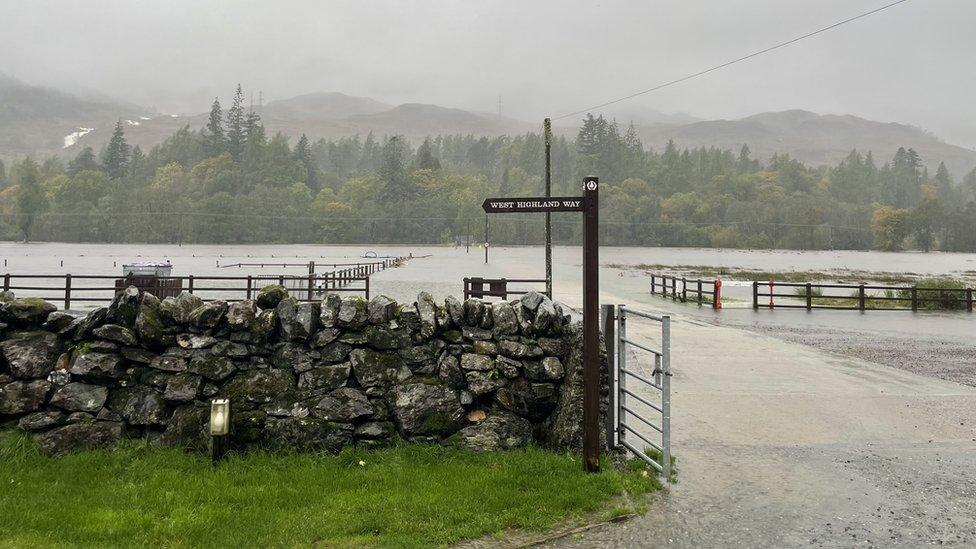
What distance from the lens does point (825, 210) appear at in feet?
632

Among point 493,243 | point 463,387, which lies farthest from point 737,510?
point 493,243

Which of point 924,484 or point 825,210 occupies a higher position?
point 825,210

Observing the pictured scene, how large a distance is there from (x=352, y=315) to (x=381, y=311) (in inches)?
12.0

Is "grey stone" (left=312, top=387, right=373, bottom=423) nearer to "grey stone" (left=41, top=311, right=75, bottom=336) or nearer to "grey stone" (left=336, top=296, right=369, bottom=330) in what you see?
"grey stone" (left=336, top=296, right=369, bottom=330)

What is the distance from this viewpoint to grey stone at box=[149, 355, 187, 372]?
5855mm

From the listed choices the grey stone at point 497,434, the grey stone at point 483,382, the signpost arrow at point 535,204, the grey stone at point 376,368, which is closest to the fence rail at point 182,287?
the grey stone at point 376,368

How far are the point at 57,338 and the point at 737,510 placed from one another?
22.1ft

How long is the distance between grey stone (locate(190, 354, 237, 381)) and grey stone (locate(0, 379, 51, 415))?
1.37 metres

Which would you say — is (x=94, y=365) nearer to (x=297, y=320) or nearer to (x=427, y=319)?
(x=297, y=320)

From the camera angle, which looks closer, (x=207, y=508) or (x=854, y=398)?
(x=207, y=508)

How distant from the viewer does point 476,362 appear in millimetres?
6117

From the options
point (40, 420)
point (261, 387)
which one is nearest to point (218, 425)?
point (261, 387)

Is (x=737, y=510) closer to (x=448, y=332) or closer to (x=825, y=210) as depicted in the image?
(x=448, y=332)

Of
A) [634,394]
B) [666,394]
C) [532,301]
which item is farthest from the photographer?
[634,394]
